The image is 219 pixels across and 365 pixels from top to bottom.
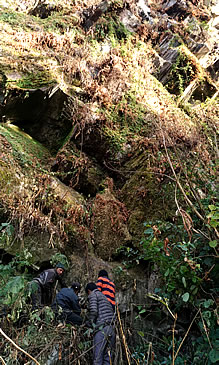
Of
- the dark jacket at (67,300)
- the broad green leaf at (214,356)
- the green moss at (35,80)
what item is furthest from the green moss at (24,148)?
the broad green leaf at (214,356)

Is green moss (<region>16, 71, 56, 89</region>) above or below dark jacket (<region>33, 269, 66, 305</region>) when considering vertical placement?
above

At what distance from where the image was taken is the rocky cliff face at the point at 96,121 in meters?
5.34

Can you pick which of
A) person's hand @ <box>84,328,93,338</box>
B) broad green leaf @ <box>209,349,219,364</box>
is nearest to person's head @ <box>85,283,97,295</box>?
person's hand @ <box>84,328,93,338</box>

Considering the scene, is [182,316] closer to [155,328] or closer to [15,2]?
[155,328]

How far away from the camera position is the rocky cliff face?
5.34 metres

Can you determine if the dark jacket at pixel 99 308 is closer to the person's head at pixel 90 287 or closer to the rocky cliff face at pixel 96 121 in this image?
the person's head at pixel 90 287

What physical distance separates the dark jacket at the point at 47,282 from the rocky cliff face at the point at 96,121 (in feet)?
1.25

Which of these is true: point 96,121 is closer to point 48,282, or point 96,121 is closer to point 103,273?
point 103,273

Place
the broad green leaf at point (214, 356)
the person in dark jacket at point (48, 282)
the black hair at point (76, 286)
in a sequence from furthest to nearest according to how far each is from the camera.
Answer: the black hair at point (76, 286), the person in dark jacket at point (48, 282), the broad green leaf at point (214, 356)

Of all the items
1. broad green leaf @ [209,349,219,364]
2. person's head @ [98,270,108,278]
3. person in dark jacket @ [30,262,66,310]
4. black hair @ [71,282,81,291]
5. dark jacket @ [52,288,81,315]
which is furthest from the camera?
person's head @ [98,270,108,278]

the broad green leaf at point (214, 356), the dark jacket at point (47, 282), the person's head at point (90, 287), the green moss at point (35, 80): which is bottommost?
the dark jacket at point (47, 282)

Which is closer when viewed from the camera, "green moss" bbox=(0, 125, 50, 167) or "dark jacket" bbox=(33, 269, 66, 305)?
"dark jacket" bbox=(33, 269, 66, 305)

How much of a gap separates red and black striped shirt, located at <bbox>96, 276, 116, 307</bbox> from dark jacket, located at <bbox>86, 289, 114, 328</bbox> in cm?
20

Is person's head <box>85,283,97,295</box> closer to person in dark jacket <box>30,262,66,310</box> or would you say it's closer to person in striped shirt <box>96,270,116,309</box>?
person in striped shirt <box>96,270,116,309</box>
